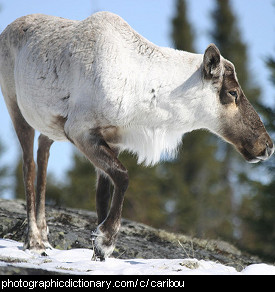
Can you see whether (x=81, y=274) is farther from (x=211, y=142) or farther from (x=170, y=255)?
(x=211, y=142)

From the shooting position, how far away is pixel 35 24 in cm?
659

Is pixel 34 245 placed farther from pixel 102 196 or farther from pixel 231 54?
pixel 231 54

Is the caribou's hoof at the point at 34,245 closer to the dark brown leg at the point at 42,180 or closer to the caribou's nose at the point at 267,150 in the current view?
the dark brown leg at the point at 42,180

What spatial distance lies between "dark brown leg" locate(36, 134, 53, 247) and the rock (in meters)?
0.25

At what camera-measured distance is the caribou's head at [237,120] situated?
19.4 feet

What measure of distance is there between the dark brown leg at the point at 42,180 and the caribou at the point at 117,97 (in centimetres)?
21

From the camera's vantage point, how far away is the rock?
6.82 meters

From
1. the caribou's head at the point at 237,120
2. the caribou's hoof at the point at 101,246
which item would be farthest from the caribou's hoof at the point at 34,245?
the caribou's head at the point at 237,120

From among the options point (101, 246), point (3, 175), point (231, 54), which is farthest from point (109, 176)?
point (231, 54)

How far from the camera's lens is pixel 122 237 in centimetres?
766

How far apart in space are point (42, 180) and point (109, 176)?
1.73 metres

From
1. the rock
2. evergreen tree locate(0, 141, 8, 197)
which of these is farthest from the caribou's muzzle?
evergreen tree locate(0, 141, 8, 197)
